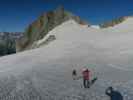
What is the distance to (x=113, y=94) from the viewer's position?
13461mm

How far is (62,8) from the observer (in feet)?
268

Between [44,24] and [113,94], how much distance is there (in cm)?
6748

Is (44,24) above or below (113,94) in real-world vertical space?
above

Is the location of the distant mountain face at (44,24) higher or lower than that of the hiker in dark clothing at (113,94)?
higher

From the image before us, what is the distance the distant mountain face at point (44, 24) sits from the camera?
75.5m

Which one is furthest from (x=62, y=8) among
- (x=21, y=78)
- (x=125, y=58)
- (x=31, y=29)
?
(x=21, y=78)

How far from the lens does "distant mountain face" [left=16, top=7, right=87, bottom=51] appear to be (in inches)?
2974

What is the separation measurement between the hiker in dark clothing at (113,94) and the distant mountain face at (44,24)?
203 feet

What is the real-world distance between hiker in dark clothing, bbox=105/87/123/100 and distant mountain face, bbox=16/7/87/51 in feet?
203

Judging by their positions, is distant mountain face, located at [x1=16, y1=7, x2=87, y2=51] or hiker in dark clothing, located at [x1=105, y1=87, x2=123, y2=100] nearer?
hiker in dark clothing, located at [x1=105, y1=87, x2=123, y2=100]

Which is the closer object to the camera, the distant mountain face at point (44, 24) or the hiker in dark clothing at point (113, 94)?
the hiker in dark clothing at point (113, 94)

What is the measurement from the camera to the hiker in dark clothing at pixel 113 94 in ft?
42.6

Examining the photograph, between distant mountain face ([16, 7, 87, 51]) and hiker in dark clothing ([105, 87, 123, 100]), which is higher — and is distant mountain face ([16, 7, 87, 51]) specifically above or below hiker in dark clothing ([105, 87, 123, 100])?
above

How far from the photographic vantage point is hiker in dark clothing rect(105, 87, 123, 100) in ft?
42.6
